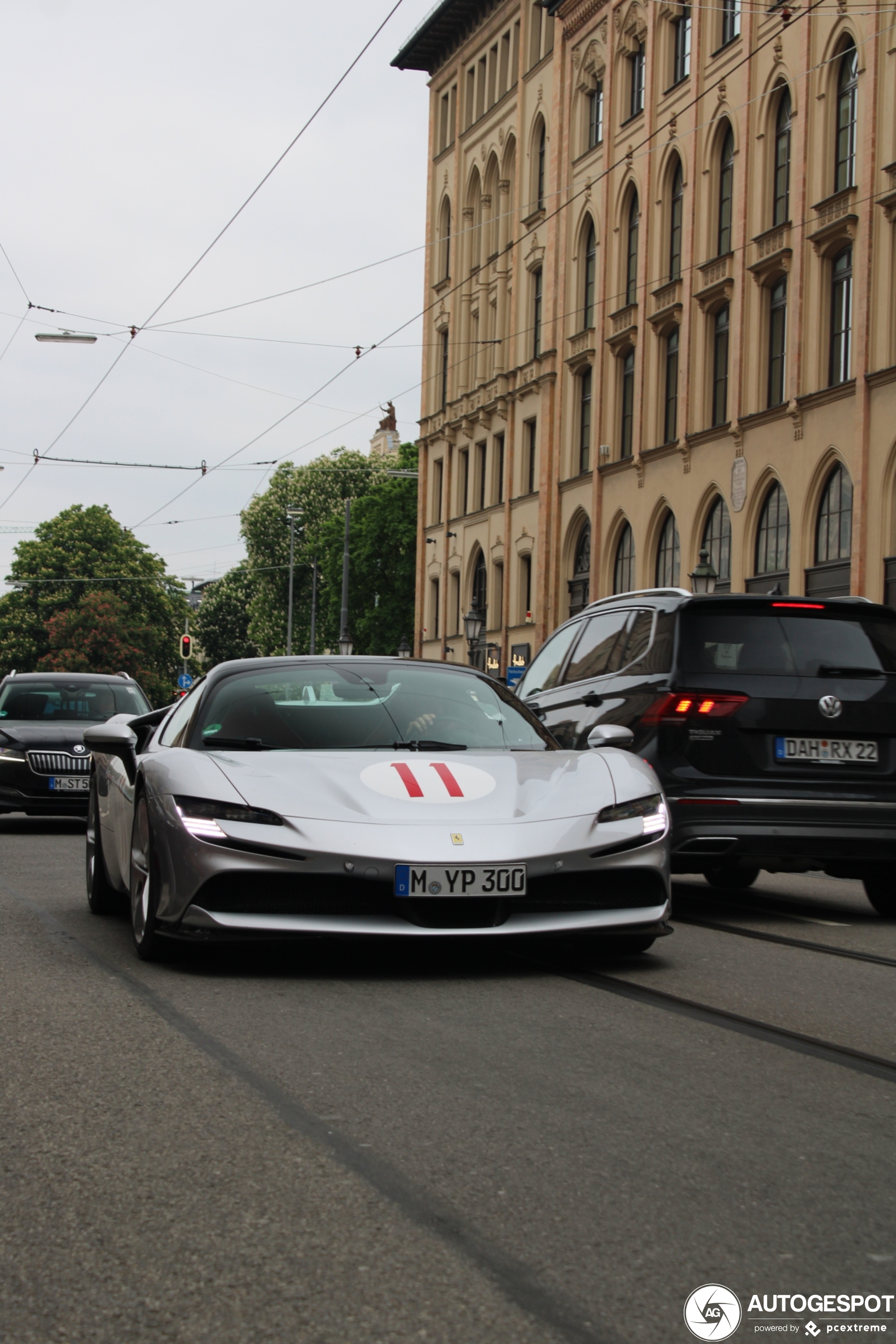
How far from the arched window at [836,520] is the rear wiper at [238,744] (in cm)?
2521

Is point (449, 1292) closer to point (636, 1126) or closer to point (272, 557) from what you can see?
point (636, 1126)

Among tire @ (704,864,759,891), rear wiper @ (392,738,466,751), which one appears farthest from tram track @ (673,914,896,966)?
tire @ (704,864,759,891)

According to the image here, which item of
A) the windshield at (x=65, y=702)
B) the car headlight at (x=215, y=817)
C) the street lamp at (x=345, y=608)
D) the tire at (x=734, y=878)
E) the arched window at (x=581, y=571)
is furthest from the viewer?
the street lamp at (x=345, y=608)

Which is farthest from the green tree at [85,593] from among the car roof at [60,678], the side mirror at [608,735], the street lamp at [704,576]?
the side mirror at [608,735]

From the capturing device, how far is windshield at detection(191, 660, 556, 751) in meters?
7.36

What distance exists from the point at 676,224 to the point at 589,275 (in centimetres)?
641

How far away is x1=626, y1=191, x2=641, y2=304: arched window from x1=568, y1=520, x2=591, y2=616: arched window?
20.5 ft

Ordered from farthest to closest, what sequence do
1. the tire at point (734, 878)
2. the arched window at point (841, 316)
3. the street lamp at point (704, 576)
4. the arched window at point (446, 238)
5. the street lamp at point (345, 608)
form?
the street lamp at point (345, 608) → the arched window at point (446, 238) → the arched window at point (841, 316) → the street lamp at point (704, 576) → the tire at point (734, 878)

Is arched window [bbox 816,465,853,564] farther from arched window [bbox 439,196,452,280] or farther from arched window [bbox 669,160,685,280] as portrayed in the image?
arched window [bbox 439,196,452,280]

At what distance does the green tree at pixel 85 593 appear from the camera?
276ft

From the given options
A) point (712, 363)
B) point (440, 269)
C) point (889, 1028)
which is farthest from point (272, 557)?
point (889, 1028)

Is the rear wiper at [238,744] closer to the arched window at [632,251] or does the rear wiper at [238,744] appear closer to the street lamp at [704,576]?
the street lamp at [704,576]

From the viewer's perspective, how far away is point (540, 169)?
5119cm

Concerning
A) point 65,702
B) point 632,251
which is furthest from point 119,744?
point 632,251
